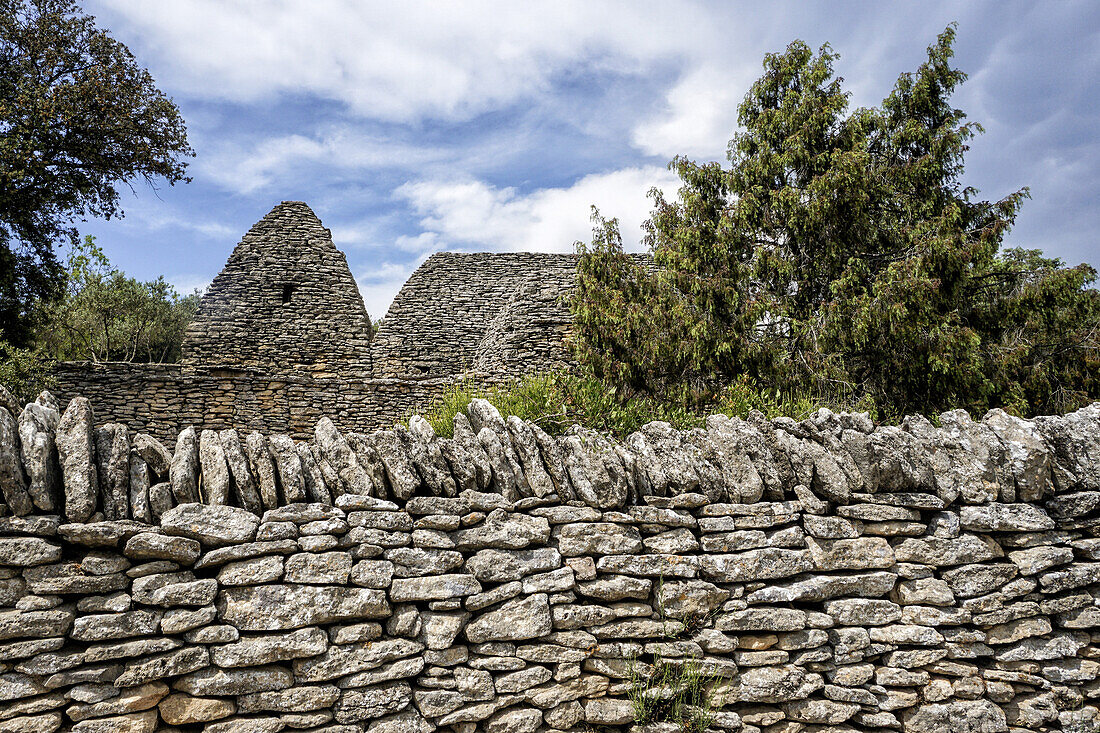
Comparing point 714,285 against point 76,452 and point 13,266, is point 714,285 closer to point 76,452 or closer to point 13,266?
point 76,452

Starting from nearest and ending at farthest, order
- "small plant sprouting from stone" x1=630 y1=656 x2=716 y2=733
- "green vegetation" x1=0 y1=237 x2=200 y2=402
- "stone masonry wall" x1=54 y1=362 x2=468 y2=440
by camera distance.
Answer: "small plant sprouting from stone" x1=630 y1=656 x2=716 y2=733, "stone masonry wall" x1=54 y1=362 x2=468 y2=440, "green vegetation" x1=0 y1=237 x2=200 y2=402

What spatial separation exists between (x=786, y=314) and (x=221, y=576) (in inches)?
417

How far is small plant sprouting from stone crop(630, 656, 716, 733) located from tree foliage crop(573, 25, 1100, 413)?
A: 6.46 metres

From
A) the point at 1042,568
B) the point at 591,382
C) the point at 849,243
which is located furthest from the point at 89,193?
the point at 1042,568

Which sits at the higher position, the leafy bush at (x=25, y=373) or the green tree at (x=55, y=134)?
the green tree at (x=55, y=134)

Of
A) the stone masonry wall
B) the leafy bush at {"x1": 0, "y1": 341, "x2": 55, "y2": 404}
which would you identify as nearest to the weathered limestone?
the stone masonry wall

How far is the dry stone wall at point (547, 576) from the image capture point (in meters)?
3.00

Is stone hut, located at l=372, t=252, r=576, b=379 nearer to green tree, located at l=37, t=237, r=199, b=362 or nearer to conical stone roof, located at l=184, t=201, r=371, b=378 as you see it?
conical stone roof, located at l=184, t=201, r=371, b=378

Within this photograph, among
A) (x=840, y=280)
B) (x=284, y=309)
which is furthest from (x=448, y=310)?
(x=840, y=280)

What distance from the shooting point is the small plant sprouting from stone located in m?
3.61

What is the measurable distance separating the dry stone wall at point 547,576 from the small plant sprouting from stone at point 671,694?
0.09ft

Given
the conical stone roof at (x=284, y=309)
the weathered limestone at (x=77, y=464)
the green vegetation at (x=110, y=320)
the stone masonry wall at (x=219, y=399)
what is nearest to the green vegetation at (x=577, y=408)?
the weathered limestone at (x=77, y=464)

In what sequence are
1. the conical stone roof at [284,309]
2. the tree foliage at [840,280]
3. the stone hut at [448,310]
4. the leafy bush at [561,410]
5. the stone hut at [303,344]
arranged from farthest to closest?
the stone hut at [448,310] < the conical stone roof at [284,309] < the stone hut at [303,344] < the tree foliage at [840,280] < the leafy bush at [561,410]

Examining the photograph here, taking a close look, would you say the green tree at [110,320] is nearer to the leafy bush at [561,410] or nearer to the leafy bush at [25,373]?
the leafy bush at [25,373]
